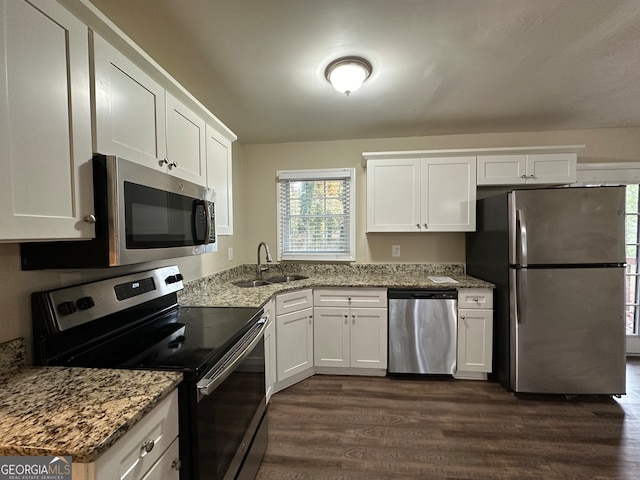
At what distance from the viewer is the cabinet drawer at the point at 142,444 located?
0.68 metres

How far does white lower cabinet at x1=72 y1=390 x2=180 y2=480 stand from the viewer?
0.65m

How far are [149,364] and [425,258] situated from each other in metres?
2.76

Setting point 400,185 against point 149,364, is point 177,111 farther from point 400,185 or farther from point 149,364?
point 400,185

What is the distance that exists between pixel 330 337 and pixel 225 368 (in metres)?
1.66

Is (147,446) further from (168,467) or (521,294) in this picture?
(521,294)

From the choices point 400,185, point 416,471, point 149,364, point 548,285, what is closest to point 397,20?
point 400,185

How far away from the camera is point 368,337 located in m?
2.64

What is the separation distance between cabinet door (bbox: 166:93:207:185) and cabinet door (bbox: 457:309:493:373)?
2433mm

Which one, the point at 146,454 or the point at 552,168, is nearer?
the point at 146,454

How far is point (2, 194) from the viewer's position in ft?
2.32

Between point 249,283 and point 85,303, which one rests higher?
point 85,303

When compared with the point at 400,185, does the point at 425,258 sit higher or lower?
lower

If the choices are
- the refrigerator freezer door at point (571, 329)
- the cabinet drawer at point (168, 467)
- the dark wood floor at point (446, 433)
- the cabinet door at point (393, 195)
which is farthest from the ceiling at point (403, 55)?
the dark wood floor at point (446, 433)

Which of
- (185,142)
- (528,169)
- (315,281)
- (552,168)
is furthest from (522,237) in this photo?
(185,142)
